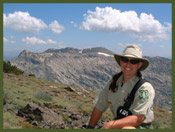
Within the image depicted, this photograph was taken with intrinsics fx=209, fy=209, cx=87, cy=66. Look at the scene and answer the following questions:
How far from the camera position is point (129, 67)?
4.92 metres

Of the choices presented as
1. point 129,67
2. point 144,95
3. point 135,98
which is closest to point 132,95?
point 135,98

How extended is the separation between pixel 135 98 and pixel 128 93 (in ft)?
0.77

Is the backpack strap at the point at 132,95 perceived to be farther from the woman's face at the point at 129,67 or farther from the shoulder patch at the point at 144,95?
the woman's face at the point at 129,67

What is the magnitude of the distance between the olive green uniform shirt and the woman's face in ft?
0.39

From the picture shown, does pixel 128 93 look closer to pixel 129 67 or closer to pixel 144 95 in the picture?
pixel 144 95

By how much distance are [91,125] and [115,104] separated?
95 centimetres

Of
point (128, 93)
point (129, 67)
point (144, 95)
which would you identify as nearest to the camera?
point (144, 95)

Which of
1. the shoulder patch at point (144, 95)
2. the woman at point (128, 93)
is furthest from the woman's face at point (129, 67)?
the shoulder patch at point (144, 95)

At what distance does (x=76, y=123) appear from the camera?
38.1ft

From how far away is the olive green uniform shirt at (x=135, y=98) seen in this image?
4453 mm

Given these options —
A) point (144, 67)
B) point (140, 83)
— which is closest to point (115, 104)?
point (140, 83)

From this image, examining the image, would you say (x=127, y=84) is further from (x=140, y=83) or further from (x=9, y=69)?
(x=9, y=69)

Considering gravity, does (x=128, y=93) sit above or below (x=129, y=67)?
below

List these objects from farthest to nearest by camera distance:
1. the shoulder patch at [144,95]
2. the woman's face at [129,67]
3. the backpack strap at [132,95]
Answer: the woman's face at [129,67]
the backpack strap at [132,95]
the shoulder patch at [144,95]
